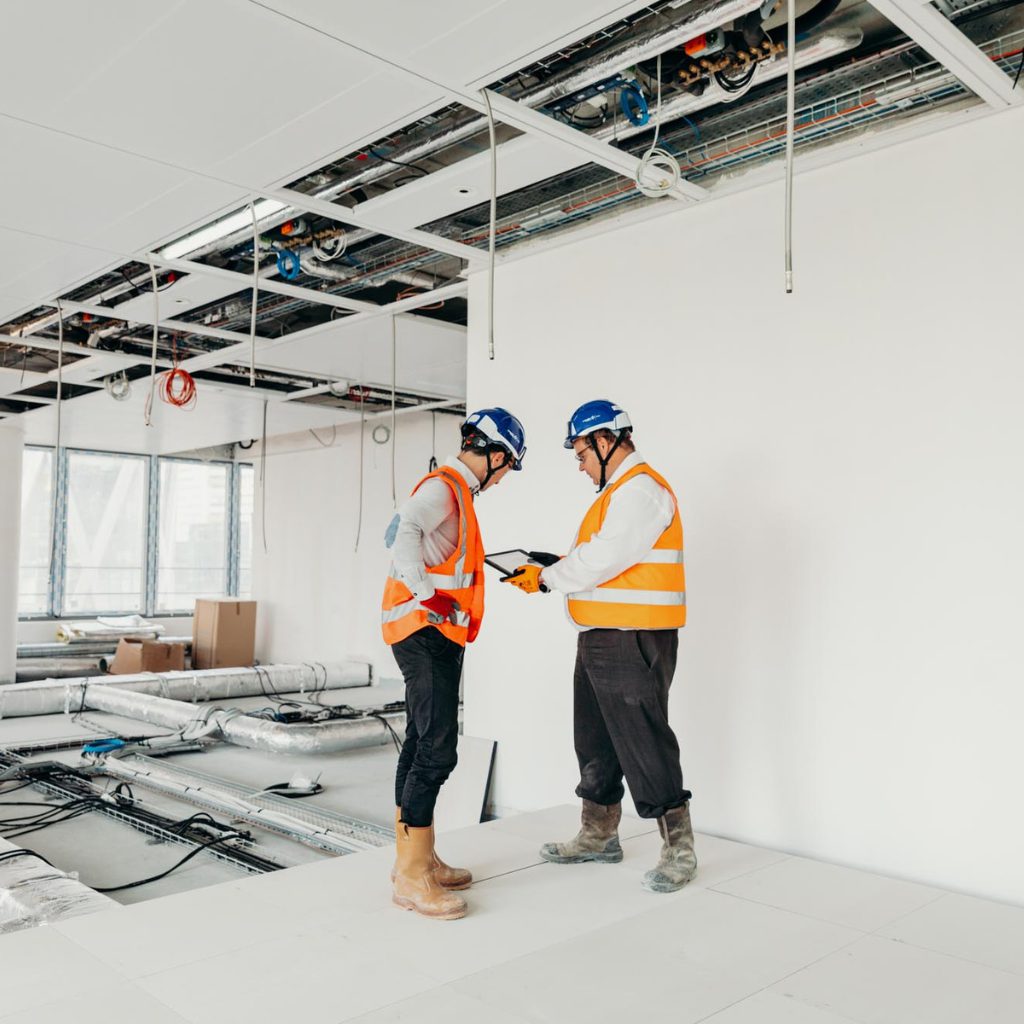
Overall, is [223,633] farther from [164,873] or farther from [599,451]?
[599,451]

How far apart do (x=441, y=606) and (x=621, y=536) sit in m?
0.56

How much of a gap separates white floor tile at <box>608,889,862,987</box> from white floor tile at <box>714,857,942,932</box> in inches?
2.7

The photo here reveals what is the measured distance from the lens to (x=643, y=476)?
290cm

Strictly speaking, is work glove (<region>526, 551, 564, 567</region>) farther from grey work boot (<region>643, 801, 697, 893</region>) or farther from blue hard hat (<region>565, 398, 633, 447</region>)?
grey work boot (<region>643, 801, 697, 893</region>)

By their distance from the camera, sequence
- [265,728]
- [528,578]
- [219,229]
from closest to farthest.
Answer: [528,578], [219,229], [265,728]

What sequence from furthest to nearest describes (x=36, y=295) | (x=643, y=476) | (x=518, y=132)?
(x=36, y=295), (x=518, y=132), (x=643, y=476)

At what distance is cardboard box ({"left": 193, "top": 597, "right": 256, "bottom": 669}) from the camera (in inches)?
418

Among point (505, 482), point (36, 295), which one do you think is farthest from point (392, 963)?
point (36, 295)

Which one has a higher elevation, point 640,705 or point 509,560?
point 509,560

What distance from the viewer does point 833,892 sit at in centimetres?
287

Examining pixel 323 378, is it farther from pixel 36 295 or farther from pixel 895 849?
pixel 895 849

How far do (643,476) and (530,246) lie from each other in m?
1.80

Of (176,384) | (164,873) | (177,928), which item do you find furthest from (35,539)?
(177,928)

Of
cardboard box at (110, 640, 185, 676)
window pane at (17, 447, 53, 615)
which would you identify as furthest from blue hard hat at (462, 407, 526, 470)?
window pane at (17, 447, 53, 615)
